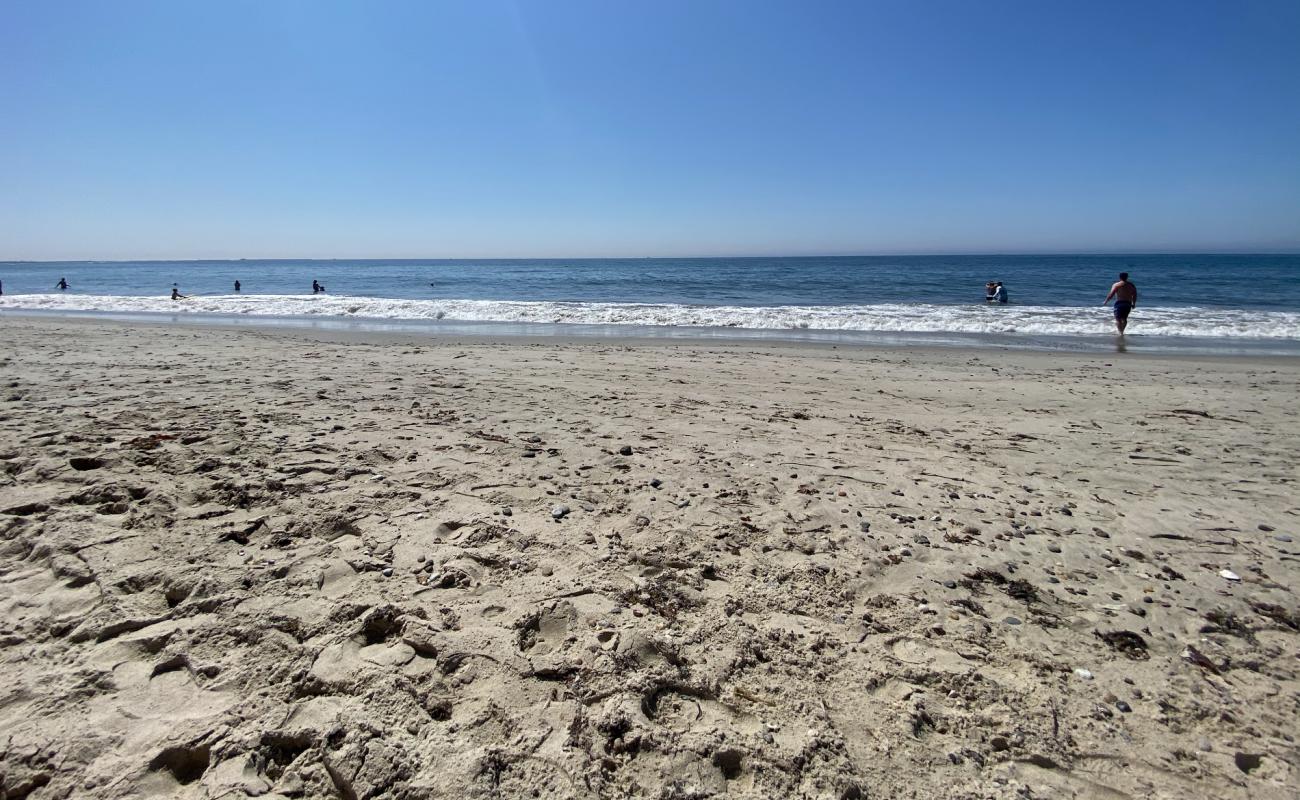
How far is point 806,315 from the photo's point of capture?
21.0 m

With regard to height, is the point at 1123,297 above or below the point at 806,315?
above

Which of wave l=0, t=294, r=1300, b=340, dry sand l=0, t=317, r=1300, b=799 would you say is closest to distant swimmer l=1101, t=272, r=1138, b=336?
wave l=0, t=294, r=1300, b=340

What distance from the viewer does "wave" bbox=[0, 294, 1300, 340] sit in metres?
17.8

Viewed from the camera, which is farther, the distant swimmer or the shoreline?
the distant swimmer

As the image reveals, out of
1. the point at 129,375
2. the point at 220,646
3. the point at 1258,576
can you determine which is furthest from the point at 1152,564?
the point at 129,375

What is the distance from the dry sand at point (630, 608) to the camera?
199cm

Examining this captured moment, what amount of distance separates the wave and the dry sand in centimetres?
1374

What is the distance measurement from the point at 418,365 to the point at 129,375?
3712 mm

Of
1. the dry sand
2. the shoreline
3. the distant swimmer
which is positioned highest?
the distant swimmer

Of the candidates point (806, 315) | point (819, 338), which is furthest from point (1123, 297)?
point (806, 315)

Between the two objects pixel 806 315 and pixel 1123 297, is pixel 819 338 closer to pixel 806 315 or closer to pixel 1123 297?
pixel 806 315

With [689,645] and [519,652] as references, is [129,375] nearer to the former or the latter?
[519,652]

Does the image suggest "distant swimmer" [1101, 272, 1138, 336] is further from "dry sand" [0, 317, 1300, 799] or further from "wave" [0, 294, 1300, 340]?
"dry sand" [0, 317, 1300, 799]

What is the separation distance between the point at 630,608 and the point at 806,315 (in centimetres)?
1958
